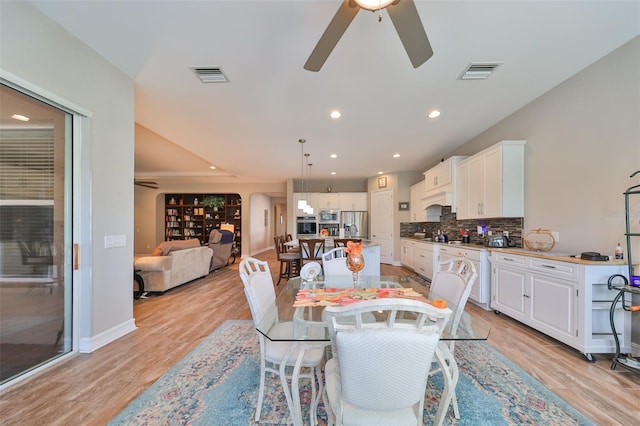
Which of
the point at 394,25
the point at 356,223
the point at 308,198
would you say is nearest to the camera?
the point at 394,25

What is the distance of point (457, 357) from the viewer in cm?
235

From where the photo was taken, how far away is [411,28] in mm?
1627

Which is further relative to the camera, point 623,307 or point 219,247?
point 219,247

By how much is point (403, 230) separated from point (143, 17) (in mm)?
6976

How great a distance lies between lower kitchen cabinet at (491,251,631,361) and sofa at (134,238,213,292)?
5076 mm

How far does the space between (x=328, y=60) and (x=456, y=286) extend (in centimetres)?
231

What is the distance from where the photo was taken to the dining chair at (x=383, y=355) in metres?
0.90

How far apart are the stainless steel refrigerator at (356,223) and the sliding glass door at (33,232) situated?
6.68m

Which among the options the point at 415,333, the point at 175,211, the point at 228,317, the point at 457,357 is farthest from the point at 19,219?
the point at 175,211

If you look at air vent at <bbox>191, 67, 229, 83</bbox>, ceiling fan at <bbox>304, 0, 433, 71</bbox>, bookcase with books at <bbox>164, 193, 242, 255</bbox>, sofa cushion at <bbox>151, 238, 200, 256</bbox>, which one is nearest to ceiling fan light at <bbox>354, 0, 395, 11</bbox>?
ceiling fan at <bbox>304, 0, 433, 71</bbox>

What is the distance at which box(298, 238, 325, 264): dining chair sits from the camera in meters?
4.56

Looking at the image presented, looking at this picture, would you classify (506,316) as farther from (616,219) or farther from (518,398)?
(518,398)

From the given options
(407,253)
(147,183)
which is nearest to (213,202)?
(147,183)

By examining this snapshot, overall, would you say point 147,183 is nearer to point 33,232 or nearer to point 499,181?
point 33,232
